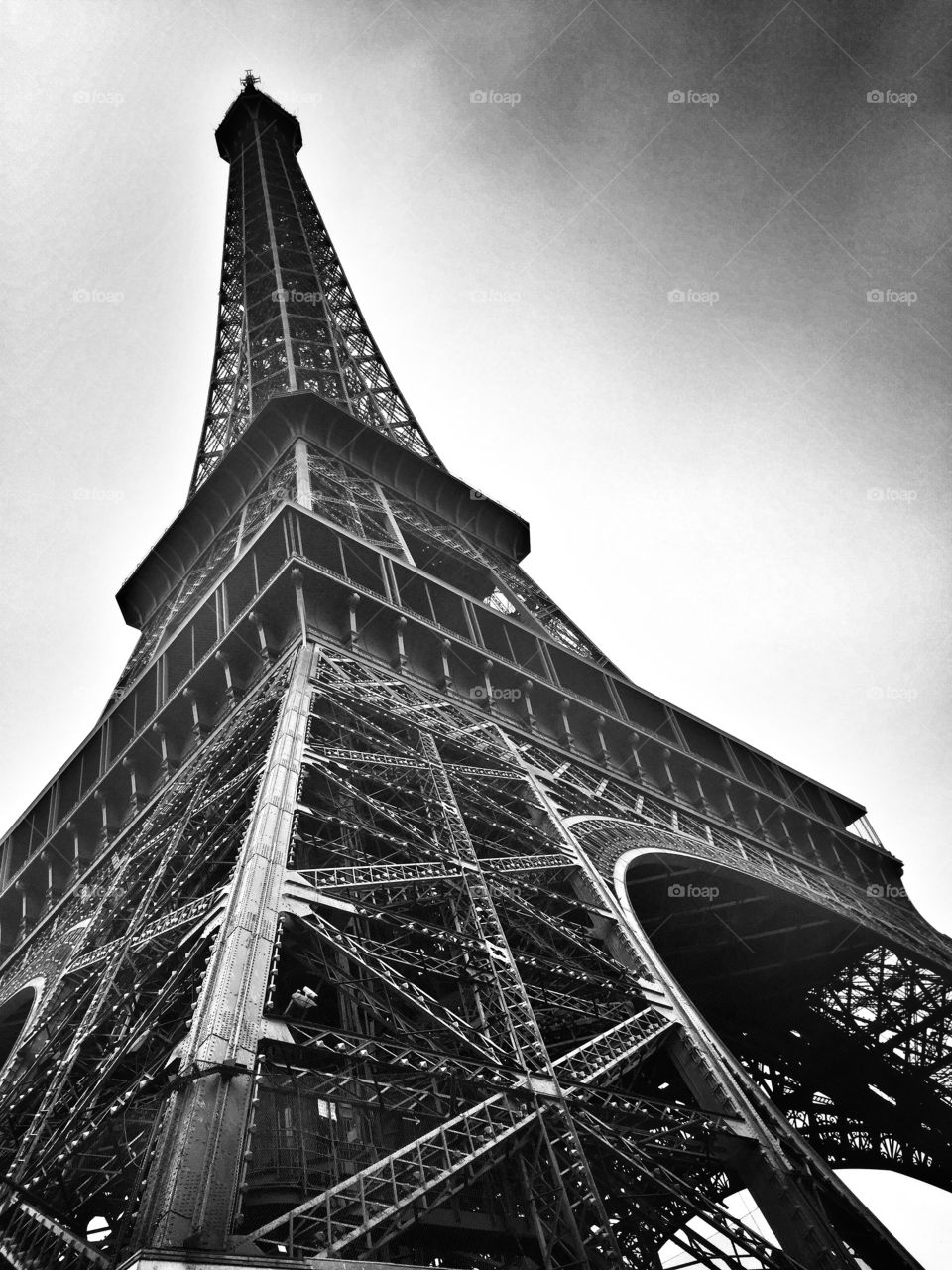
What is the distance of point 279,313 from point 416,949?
56.0 m

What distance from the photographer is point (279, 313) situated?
63781 millimetres

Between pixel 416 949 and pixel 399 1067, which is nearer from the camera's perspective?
pixel 399 1067

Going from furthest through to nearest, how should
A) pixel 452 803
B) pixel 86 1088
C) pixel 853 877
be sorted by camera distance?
pixel 853 877
pixel 452 803
pixel 86 1088

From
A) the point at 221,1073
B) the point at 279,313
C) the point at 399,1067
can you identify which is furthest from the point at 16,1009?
the point at 279,313

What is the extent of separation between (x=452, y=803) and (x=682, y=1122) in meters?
6.88

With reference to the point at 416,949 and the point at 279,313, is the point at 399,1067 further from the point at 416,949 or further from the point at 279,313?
the point at 279,313

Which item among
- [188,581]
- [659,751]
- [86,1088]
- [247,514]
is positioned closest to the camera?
[86,1088]

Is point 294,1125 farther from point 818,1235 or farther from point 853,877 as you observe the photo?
point 853,877

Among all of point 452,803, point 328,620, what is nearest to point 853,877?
point 328,620

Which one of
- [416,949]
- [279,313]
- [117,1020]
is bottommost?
[117,1020]

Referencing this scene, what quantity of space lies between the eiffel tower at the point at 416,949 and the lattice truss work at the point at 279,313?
1143 cm

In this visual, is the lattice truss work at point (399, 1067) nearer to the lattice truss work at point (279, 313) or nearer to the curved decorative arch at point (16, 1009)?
the curved decorative arch at point (16, 1009)

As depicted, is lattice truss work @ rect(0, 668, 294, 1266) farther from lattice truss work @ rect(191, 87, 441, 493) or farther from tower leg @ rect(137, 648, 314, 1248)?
lattice truss work @ rect(191, 87, 441, 493)

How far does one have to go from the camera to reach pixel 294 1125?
1039 cm
